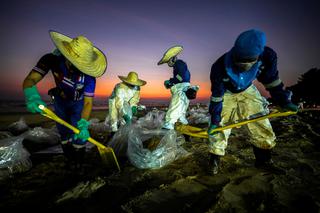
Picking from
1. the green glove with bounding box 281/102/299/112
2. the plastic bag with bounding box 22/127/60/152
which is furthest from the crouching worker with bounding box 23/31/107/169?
the green glove with bounding box 281/102/299/112

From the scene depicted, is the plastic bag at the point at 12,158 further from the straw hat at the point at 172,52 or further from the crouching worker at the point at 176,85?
the straw hat at the point at 172,52

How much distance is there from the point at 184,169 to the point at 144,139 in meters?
1.04

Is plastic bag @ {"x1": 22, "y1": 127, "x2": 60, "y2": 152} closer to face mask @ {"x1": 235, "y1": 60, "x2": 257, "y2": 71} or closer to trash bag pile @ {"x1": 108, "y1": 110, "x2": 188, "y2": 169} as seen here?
trash bag pile @ {"x1": 108, "y1": 110, "x2": 188, "y2": 169}

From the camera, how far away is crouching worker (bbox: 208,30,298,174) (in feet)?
7.02

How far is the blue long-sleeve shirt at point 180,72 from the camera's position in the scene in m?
4.21

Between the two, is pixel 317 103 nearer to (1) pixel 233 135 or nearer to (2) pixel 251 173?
(1) pixel 233 135

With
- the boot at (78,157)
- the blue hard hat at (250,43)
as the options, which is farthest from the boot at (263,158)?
the boot at (78,157)

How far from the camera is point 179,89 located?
4172mm

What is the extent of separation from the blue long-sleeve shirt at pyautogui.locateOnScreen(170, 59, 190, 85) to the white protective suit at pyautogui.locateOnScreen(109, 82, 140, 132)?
3.84ft

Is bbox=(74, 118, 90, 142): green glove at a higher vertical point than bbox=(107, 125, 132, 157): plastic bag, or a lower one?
higher

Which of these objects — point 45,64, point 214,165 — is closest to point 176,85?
point 214,165

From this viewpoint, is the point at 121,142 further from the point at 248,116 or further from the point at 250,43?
the point at 250,43

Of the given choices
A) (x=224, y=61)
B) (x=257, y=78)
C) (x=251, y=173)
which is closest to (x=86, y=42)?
(x=224, y=61)

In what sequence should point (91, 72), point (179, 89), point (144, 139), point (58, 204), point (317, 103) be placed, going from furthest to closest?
point (317, 103)
point (179, 89)
point (144, 139)
point (91, 72)
point (58, 204)
